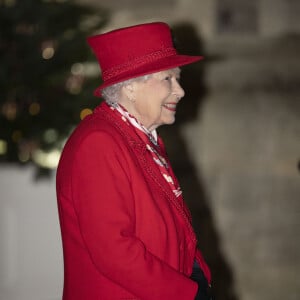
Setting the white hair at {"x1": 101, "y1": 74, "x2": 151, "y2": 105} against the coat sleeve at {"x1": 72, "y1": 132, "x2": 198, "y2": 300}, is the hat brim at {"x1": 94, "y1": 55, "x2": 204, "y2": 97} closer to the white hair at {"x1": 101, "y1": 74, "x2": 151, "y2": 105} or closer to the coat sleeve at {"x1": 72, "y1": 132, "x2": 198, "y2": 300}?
the white hair at {"x1": 101, "y1": 74, "x2": 151, "y2": 105}

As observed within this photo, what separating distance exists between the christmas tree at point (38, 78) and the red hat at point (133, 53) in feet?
4.67

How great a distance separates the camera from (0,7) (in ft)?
10.3

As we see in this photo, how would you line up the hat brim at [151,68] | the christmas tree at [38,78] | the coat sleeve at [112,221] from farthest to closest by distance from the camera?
the christmas tree at [38,78]
the hat brim at [151,68]
the coat sleeve at [112,221]

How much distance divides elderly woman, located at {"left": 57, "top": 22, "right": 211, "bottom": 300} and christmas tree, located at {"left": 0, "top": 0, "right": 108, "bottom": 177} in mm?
1363

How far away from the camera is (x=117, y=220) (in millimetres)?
1614

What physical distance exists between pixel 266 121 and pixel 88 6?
4.30ft

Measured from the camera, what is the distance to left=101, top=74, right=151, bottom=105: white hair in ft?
6.00

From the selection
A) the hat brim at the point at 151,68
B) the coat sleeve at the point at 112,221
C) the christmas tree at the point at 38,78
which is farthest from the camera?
the christmas tree at the point at 38,78

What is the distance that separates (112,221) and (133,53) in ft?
1.63

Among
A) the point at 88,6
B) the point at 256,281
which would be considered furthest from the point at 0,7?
the point at 256,281

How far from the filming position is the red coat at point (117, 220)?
162cm

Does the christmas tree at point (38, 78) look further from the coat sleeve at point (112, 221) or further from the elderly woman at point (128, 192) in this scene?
the coat sleeve at point (112, 221)

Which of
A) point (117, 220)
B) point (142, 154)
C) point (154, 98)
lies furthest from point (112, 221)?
point (154, 98)

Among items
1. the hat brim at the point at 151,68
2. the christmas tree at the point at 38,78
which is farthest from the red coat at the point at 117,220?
the christmas tree at the point at 38,78
